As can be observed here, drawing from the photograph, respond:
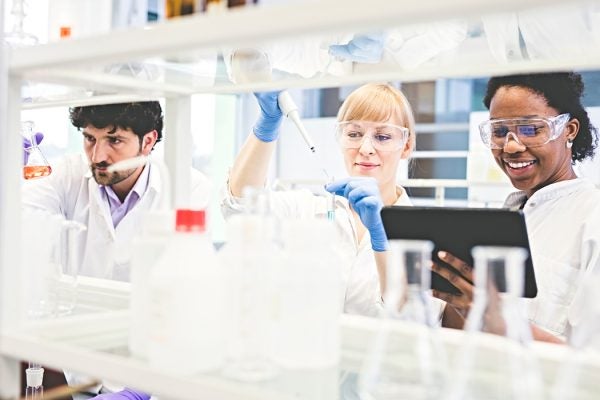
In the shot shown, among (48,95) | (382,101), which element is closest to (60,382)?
(48,95)

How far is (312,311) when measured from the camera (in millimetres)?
816

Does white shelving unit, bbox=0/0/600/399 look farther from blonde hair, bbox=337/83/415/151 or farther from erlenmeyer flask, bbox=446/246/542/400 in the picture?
blonde hair, bbox=337/83/415/151

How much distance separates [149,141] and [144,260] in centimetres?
188

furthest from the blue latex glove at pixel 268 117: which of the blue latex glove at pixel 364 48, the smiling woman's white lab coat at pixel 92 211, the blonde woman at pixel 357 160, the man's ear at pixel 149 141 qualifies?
the blue latex glove at pixel 364 48

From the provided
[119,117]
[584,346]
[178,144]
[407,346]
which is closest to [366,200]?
[178,144]

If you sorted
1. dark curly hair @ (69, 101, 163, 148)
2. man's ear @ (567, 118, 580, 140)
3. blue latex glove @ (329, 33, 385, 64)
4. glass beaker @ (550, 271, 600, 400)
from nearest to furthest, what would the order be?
glass beaker @ (550, 271, 600, 400) → blue latex glove @ (329, 33, 385, 64) → man's ear @ (567, 118, 580, 140) → dark curly hair @ (69, 101, 163, 148)

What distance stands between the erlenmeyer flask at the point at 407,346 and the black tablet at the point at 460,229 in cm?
34

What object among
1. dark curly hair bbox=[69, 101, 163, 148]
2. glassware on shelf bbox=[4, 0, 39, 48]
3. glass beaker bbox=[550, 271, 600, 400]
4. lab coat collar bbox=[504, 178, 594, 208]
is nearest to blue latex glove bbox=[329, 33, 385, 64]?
glass beaker bbox=[550, 271, 600, 400]

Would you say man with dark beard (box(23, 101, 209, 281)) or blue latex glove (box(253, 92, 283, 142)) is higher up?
blue latex glove (box(253, 92, 283, 142))

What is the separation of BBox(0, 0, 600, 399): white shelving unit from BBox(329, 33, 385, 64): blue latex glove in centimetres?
2

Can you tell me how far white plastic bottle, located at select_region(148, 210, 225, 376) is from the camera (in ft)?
2.62

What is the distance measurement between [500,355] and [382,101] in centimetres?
173

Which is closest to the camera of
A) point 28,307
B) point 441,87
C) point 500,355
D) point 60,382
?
point 500,355

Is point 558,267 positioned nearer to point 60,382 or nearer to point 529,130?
point 529,130
